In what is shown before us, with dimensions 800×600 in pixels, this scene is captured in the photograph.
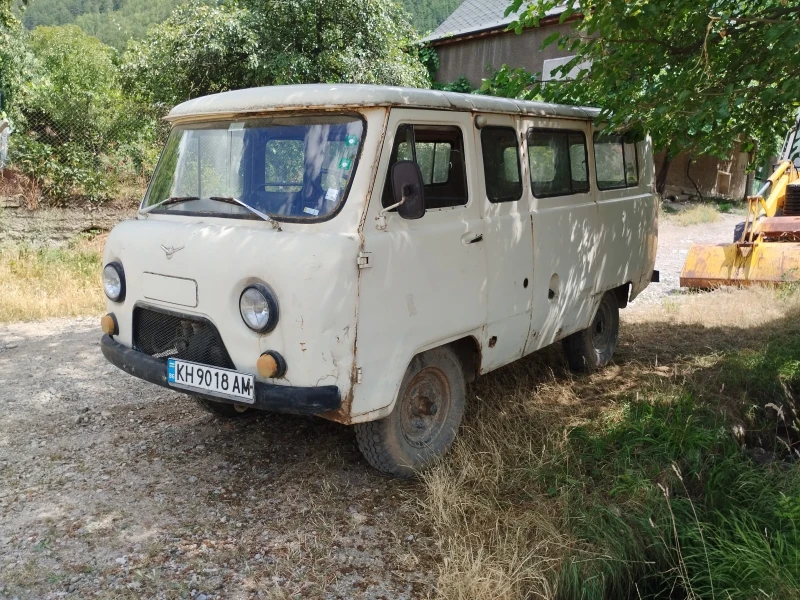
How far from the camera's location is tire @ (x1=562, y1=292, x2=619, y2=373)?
20.2 ft

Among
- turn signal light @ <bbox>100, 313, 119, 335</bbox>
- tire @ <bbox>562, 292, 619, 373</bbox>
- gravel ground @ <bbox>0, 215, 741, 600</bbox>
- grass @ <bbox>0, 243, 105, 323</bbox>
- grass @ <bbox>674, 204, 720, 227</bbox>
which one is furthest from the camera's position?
grass @ <bbox>674, 204, 720, 227</bbox>

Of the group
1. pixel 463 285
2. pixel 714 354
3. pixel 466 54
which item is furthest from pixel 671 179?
pixel 463 285

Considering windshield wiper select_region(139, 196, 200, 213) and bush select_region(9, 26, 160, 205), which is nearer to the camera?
windshield wiper select_region(139, 196, 200, 213)

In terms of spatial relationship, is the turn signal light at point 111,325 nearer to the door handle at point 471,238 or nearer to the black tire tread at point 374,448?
the black tire tread at point 374,448

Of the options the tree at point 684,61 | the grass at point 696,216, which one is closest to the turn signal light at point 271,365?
the tree at point 684,61

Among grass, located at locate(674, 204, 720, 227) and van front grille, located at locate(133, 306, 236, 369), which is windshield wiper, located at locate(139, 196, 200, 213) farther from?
grass, located at locate(674, 204, 720, 227)

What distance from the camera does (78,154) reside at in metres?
11.3

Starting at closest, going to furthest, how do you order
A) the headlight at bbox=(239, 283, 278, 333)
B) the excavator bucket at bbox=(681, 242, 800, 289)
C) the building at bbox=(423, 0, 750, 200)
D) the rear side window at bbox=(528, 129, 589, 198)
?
the headlight at bbox=(239, 283, 278, 333) < the rear side window at bbox=(528, 129, 589, 198) < the excavator bucket at bbox=(681, 242, 800, 289) < the building at bbox=(423, 0, 750, 200)

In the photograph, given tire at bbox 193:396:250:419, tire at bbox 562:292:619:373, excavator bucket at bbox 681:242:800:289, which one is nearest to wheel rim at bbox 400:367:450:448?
tire at bbox 193:396:250:419


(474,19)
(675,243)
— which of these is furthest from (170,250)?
(474,19)

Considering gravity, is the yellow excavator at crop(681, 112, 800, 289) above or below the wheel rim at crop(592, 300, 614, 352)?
above

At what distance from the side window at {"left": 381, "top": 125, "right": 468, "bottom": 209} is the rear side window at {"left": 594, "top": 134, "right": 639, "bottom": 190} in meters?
1.91

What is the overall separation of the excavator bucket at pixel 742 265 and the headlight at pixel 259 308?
729 cm

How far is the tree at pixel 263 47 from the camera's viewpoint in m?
11.6
